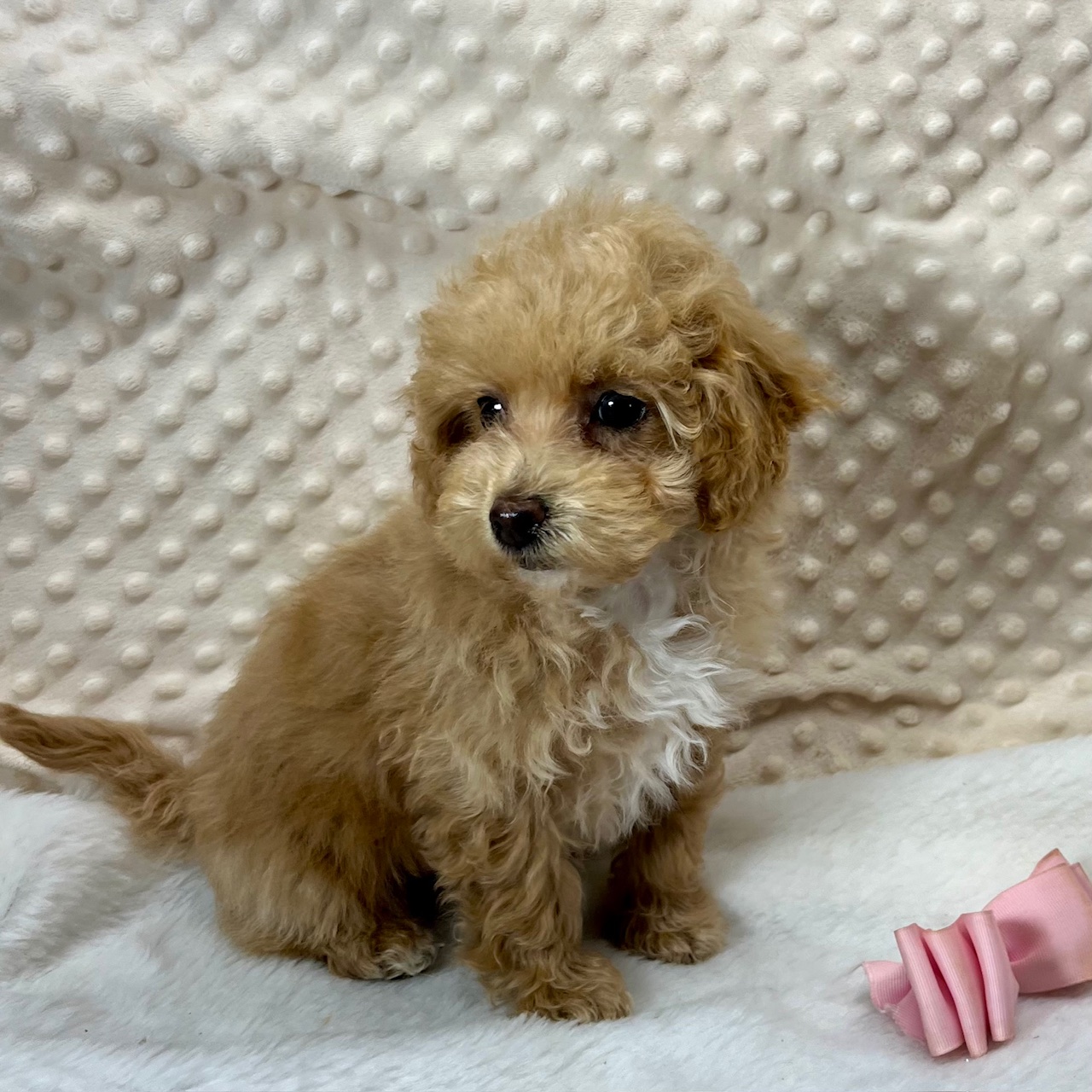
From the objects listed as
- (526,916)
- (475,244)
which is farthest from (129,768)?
(475,244)

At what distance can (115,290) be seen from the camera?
6.69ft

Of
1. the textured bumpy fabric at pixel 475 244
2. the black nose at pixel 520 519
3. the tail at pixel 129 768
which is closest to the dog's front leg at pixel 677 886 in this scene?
the textured bumpy fabric at pixel 475 244

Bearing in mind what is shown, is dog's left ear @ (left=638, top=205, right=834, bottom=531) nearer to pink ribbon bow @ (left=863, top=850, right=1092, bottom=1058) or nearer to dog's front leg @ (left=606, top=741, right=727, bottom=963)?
dog's front leg @ (left=606, top=741, right=727, bottom=963)

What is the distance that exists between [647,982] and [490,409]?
0.97 metres

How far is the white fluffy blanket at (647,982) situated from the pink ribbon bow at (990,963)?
36mm

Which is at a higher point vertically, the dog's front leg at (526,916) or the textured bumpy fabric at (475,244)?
the textured bumpy fabric at (475,244)

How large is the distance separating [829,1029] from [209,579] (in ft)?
4.61

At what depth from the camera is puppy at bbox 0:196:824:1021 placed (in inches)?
54.6

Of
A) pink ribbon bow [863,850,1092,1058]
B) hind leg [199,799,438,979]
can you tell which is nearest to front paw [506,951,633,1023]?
hind leg [199,799,438,979]

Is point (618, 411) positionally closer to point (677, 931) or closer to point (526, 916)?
point (526, 916)

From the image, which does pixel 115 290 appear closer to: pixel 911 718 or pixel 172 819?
pixel 172 819

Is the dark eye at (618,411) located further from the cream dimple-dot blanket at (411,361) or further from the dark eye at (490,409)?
the cream dimple-dot blanket at (411,361)

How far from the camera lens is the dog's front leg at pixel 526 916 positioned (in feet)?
5.25

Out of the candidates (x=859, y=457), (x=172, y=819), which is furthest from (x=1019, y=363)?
(x=172, y=819)
